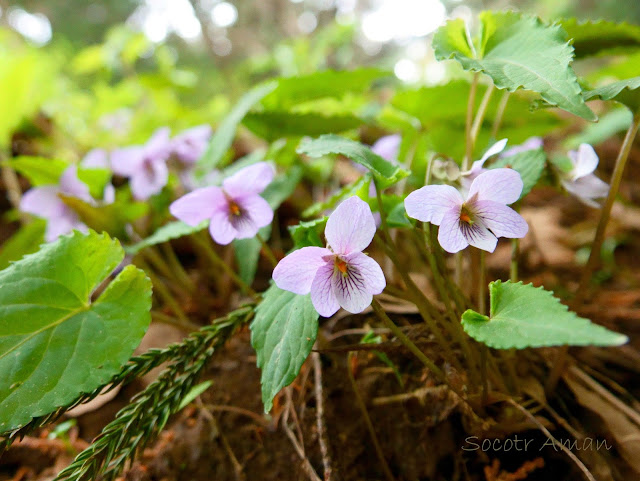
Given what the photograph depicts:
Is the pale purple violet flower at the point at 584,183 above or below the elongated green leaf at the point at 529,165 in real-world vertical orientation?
below

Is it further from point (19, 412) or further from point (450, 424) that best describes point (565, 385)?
point (19, 412)

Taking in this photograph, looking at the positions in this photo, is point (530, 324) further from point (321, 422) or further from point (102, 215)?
point (102, 215)

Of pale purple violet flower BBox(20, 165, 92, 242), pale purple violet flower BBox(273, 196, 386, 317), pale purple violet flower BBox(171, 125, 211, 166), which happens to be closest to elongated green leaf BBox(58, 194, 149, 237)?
pale purple violet flower BBox(20, 165, 92, 242)

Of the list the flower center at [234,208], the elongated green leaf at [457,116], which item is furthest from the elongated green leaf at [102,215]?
the elongated green leaf at [457,116]

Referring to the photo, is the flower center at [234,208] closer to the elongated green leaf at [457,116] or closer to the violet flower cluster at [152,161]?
the violet flower cluster at [152,161]

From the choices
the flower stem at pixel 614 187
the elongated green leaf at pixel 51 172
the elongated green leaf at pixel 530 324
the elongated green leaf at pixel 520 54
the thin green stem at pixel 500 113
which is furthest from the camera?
the elongated green leaf at pixel 51 172

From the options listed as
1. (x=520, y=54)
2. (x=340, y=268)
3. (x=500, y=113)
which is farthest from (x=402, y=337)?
(x=500, y=113)

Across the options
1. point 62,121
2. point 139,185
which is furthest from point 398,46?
point 139,185
